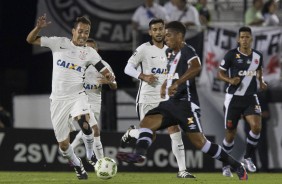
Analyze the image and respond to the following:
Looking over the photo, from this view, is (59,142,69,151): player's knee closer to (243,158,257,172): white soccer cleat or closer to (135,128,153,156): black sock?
(135,128,153,156): black sock

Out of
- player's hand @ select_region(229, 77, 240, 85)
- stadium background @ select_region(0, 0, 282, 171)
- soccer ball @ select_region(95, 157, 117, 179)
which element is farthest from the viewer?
stadium background @ select_region(0, 0, 282, 171)

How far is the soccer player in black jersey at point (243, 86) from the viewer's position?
1680 cm

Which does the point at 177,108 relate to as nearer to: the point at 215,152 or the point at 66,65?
the point at 215,152

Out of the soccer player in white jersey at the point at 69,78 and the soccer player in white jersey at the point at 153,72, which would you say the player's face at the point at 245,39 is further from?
the soccer player in white jersey at the point at 69,78

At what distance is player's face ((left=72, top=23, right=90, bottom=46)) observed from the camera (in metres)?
14.0

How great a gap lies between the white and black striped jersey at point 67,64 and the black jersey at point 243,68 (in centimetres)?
343

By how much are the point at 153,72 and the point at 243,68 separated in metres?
2.39

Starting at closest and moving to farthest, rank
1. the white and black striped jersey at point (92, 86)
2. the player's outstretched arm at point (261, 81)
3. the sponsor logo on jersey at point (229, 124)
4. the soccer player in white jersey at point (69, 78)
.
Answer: the soccer player in white jersey at point (69, 78) < the white and black striped jersey at point (92, 86) < the player's outstretched arm at point (261, 81) < the sponsor logo on jersey at point (229, 124)

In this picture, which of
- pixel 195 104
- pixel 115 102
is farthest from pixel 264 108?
pixel 195 104

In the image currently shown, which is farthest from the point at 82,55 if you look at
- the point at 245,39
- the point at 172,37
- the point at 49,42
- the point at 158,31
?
the point at 245,39

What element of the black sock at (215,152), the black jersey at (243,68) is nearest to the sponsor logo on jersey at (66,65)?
the black sock at (215,152)

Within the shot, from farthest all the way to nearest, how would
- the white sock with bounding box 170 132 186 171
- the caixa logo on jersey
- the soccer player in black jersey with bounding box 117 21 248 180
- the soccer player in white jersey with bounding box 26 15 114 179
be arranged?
the caixa logo on jersey < the white sock with bounding box 170 132 186 171 < the soccer player in white jersey with bounding box 26 15 114 179 < the soccer player in black jersey with bounding box 117 21 248 180

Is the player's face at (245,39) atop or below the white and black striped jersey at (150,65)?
atop

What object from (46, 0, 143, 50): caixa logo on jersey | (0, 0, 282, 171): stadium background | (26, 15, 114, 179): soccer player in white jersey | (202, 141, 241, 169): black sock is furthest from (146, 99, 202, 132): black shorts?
(46, 0, 143, 50): caixa logo on jersey
